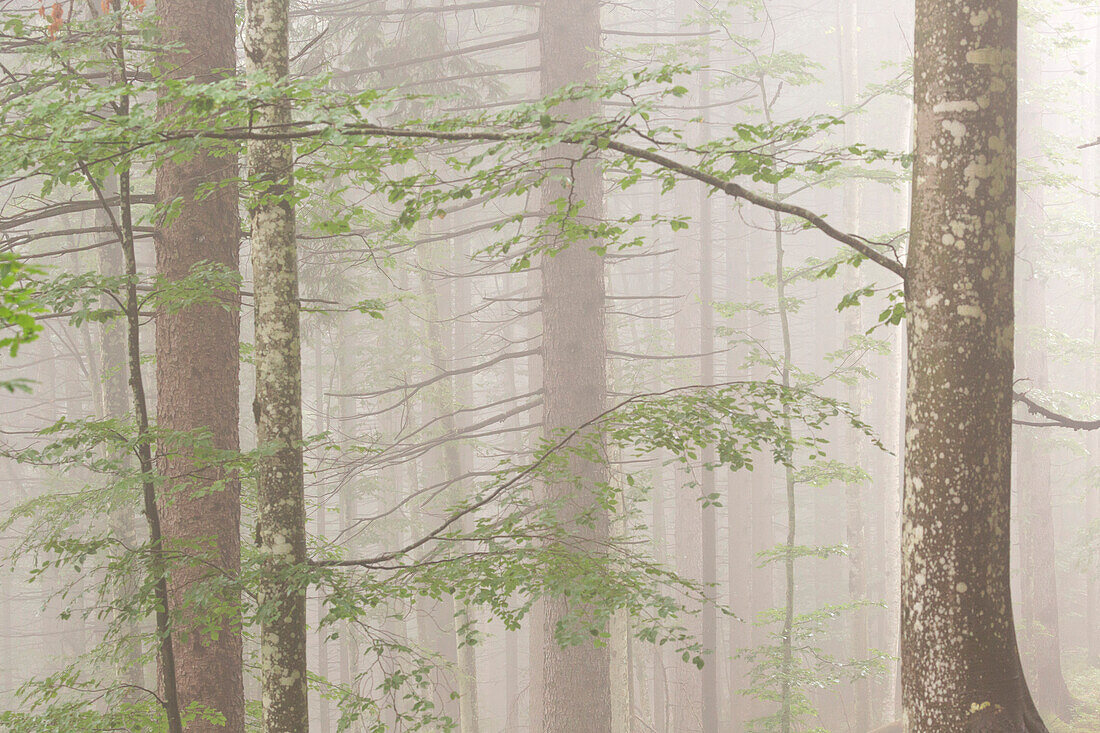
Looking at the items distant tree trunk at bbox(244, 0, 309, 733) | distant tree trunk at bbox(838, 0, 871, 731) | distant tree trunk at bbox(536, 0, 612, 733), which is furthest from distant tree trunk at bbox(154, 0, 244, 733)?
distant tree trunk at bbox(838, 0, 871, 731)

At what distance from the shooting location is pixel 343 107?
9.55 feet

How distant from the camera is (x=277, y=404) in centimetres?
393

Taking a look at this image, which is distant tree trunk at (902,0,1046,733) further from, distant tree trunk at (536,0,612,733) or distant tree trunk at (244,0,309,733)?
distant tree trunk at (536,0,612,733)

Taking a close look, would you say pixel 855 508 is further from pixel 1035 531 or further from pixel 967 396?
pixel 967 396

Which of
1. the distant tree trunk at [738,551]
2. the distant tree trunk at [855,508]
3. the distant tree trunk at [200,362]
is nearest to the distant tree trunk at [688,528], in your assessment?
the distant tree trunk at [738,551]

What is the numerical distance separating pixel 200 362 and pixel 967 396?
15.2ft

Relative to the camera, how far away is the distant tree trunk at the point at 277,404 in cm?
380

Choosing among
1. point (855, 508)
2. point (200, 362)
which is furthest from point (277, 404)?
point (855, 508)

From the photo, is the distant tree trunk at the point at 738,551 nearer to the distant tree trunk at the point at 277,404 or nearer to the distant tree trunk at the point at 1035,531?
the distant tree trunk at the point at 1035,531

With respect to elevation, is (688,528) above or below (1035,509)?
below

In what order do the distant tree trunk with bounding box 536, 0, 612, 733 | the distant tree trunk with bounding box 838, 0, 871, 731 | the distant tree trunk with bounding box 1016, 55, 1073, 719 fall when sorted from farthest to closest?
the distant tree trunk with bounding box 1016, 55, 1073, 719 < the distant tree trunk with bounding box 838, 0, 871, 731 < the distant tree trunk with bounding box 536, 0, 612, 733

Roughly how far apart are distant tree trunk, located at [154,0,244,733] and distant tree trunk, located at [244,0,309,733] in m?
1.44

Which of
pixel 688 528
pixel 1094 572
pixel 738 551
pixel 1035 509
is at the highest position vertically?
pixel 1035 509

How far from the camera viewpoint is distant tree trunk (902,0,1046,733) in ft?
9.71
